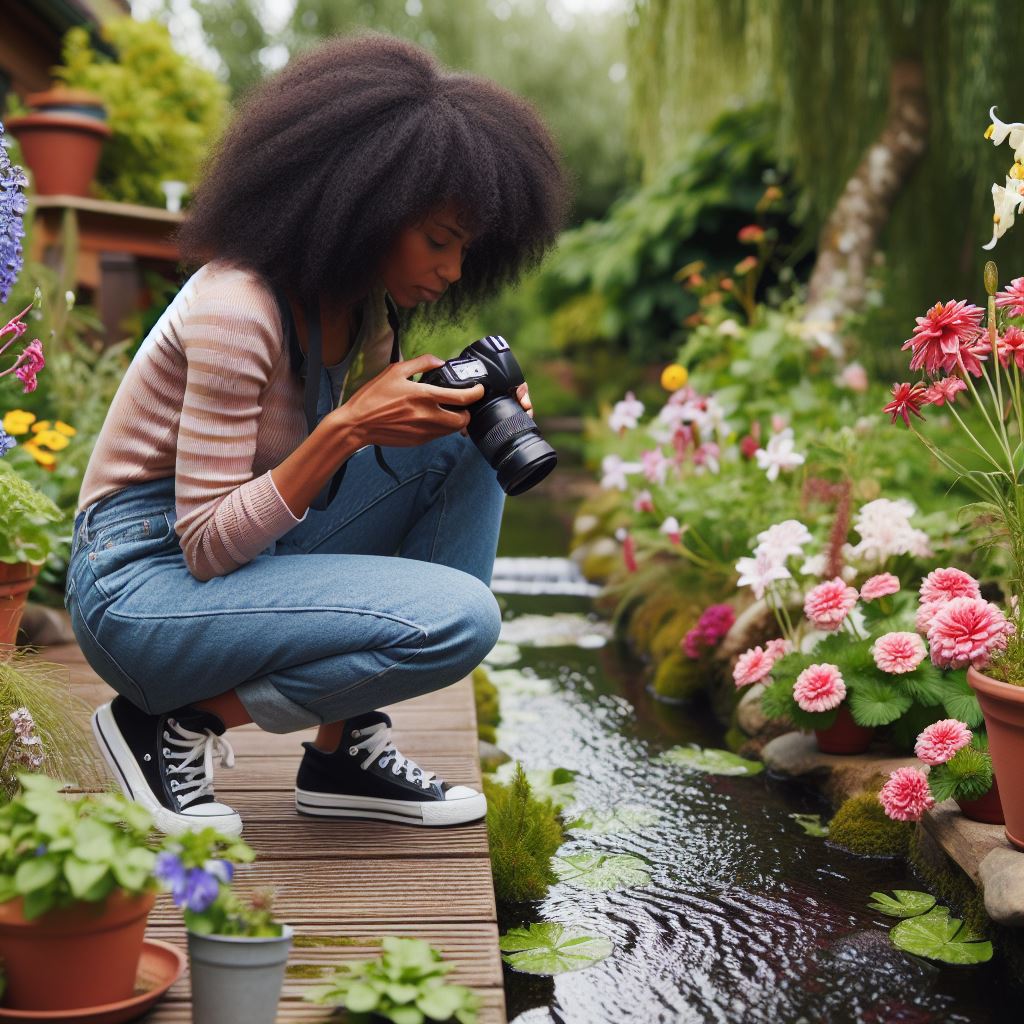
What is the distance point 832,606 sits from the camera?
2.19 m

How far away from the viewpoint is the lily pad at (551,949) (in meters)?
1.59

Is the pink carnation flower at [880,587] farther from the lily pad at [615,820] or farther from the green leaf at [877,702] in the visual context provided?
the lily pad at [615,820]

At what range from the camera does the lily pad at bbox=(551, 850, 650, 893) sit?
6.13 ft

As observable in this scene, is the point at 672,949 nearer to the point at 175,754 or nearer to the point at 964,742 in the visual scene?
the point at 964,742

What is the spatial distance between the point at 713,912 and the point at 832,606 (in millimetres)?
657

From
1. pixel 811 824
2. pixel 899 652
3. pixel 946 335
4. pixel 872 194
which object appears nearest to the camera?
pixel 946 335

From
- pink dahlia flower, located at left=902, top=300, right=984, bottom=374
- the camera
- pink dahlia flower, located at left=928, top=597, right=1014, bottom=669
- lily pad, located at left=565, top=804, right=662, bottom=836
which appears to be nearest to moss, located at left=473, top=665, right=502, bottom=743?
lily pad, located at left=565, top=804, right=662, bottom=836

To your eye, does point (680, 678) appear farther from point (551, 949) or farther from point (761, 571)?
point (551, 949)

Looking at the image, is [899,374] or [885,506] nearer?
[885,506]

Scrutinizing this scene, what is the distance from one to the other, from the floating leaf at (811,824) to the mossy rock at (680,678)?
2.77ft

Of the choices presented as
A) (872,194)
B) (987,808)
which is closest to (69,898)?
(987,808)

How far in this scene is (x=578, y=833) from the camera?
6.86 ft

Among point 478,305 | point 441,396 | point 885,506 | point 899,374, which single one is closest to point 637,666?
point 885,506

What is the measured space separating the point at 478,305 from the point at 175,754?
86cm
